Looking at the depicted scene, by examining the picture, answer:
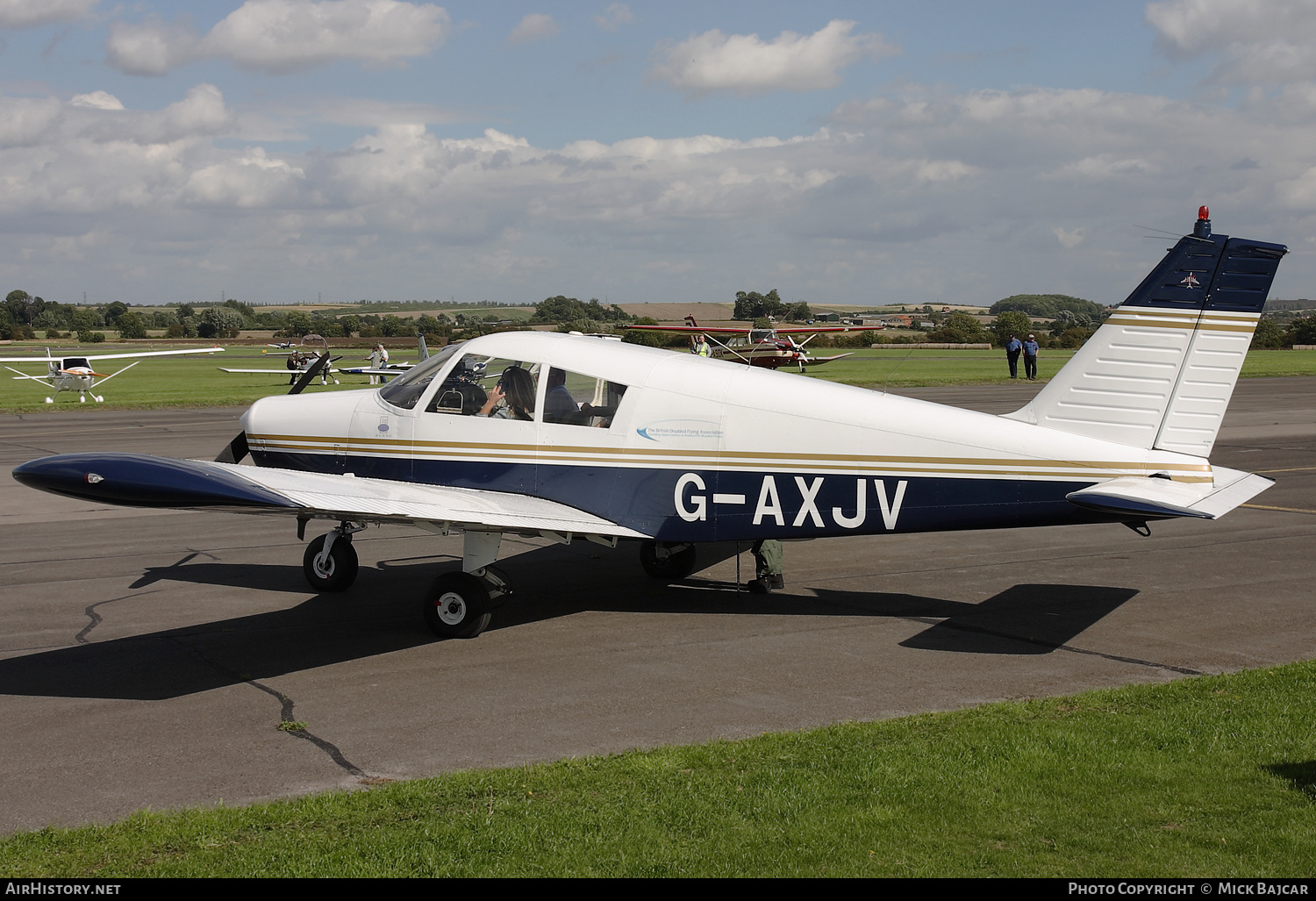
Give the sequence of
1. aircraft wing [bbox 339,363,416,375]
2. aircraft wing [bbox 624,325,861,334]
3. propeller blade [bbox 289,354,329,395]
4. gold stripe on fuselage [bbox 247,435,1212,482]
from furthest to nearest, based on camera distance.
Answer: aircraft wing [bbox 624,325,861,334], aircraft wing [bbox 339,363,416,375], propeller blade [bbox 289,354,329,395], gold stripe on fuselage [bbox 247,435,1212,482]

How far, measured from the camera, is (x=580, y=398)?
30.2ft

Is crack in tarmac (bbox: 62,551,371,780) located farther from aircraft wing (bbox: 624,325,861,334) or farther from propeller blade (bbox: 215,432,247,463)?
aircraft wing (bbox: 624,325,861,334)

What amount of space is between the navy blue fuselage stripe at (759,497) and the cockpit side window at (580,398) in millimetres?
415

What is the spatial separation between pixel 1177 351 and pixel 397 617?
7016 millimetres

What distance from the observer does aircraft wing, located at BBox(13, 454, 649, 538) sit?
656cm

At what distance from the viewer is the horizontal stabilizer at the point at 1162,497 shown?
7.43 metres

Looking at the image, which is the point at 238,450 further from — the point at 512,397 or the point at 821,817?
the point at 821,817

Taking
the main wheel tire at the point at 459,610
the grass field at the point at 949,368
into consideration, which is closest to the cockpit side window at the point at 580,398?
the main wheel tire at the point at 459,610

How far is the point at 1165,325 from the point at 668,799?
5942mm

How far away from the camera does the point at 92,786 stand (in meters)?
5.62

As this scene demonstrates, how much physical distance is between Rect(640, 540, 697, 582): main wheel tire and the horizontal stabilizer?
4118mm

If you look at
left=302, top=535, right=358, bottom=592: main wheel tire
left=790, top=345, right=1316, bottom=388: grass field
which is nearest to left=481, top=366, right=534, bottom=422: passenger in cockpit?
left=302, top=535, right=358, bottom=592: main wheel tire
